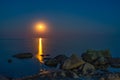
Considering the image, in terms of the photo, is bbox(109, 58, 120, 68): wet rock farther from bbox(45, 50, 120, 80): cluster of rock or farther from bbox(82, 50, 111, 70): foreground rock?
bbox(82, 50, 111, 70): foreground rock

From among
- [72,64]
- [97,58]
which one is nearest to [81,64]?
[72,64]

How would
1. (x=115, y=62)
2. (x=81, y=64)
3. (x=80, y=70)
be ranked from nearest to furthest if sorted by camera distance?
1. (x=80, y=70)
2. (x=81, y=64)
3. (x=115, y=62)

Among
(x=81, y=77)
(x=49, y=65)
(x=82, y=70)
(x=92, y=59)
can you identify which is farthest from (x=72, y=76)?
(x=92, y=59)

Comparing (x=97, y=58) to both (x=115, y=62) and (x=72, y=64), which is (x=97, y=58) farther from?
(x=72, y=64)

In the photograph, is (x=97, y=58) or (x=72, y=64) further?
(x=97, y=58)

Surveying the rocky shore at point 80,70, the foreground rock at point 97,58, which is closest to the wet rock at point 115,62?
the rocky shore at point 80,70

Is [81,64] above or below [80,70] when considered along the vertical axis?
above

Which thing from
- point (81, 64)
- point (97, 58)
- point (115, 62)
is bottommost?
point (115, 62)

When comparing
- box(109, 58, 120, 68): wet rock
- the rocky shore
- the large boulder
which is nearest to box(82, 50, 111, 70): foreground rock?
the rocky shore

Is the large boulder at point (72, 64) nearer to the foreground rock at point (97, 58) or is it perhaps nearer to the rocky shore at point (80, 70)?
the rocky shore at point (80, 70)

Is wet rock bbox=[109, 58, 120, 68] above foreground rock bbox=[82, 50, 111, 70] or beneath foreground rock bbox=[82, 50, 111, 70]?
beneath

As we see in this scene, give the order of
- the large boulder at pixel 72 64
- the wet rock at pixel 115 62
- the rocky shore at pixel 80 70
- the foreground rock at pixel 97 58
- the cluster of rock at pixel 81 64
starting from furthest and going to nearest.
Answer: the foreground rock at pixel 97 58 < the wet rock at pixel 115 62 < the large boulder at pixel 72 64 < the cluster of rock at pixel 81 64 < the rocky shore at pixel 80 70

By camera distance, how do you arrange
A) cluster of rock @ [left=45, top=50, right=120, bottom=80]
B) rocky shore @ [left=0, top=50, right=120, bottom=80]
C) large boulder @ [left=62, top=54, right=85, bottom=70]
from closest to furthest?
rocky shore @ [left=0, top=50, right=120, bottom=80] < cluster of rock @ [left=45, top=50, right=120, bottom=80] < large boulder @ [left=62, top=54, right=85, bottom=70]

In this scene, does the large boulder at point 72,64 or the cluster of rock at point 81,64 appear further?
the large boulder at point 72,64
